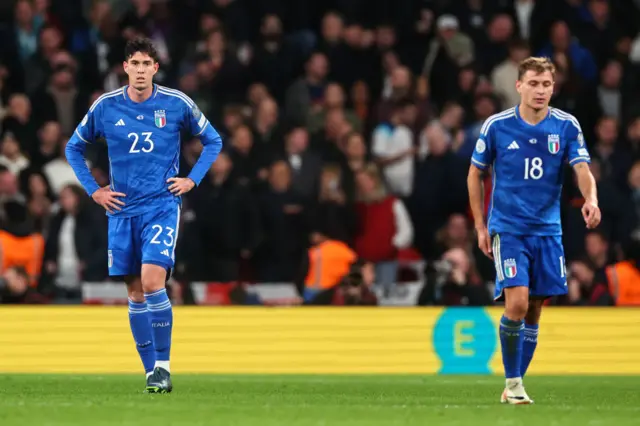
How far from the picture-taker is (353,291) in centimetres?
1381

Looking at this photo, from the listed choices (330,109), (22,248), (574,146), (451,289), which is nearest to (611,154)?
(451,289)

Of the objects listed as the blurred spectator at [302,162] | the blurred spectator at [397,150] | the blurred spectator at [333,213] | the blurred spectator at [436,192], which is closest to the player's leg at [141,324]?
the blurred spectator at [333,213]

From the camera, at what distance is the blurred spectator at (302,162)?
15.4m

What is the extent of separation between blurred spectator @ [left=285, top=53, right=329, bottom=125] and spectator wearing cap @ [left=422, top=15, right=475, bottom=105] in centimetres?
132

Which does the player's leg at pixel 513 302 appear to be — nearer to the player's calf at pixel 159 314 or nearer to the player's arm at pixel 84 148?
the player's calf at pixel 159 314

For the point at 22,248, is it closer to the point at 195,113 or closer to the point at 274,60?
the point at 274,60

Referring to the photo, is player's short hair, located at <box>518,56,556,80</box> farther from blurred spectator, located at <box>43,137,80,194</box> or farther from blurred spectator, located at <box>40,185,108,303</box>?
blurred spectator, located at <box>43,137,80,194</box>

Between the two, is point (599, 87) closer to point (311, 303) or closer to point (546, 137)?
point (311, 303)

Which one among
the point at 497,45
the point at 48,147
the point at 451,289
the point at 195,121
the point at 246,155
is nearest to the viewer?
the point at 195,121

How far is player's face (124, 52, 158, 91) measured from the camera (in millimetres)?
9695

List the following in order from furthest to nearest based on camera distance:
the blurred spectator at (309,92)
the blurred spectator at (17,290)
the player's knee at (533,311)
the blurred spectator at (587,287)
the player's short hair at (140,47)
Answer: the blurred spectator at (309,92) → the blurred spectator at (17,290) → the blurred spectator at (587,287) → the player's short hair at (140,47) → the player's knee at (533,311)

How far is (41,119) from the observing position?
16.1m

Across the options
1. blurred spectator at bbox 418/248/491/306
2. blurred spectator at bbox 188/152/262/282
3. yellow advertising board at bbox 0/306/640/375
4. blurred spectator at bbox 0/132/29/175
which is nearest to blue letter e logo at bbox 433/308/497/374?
yellow advertising board at bbox 0/306/640/375

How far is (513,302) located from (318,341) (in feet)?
14.3
